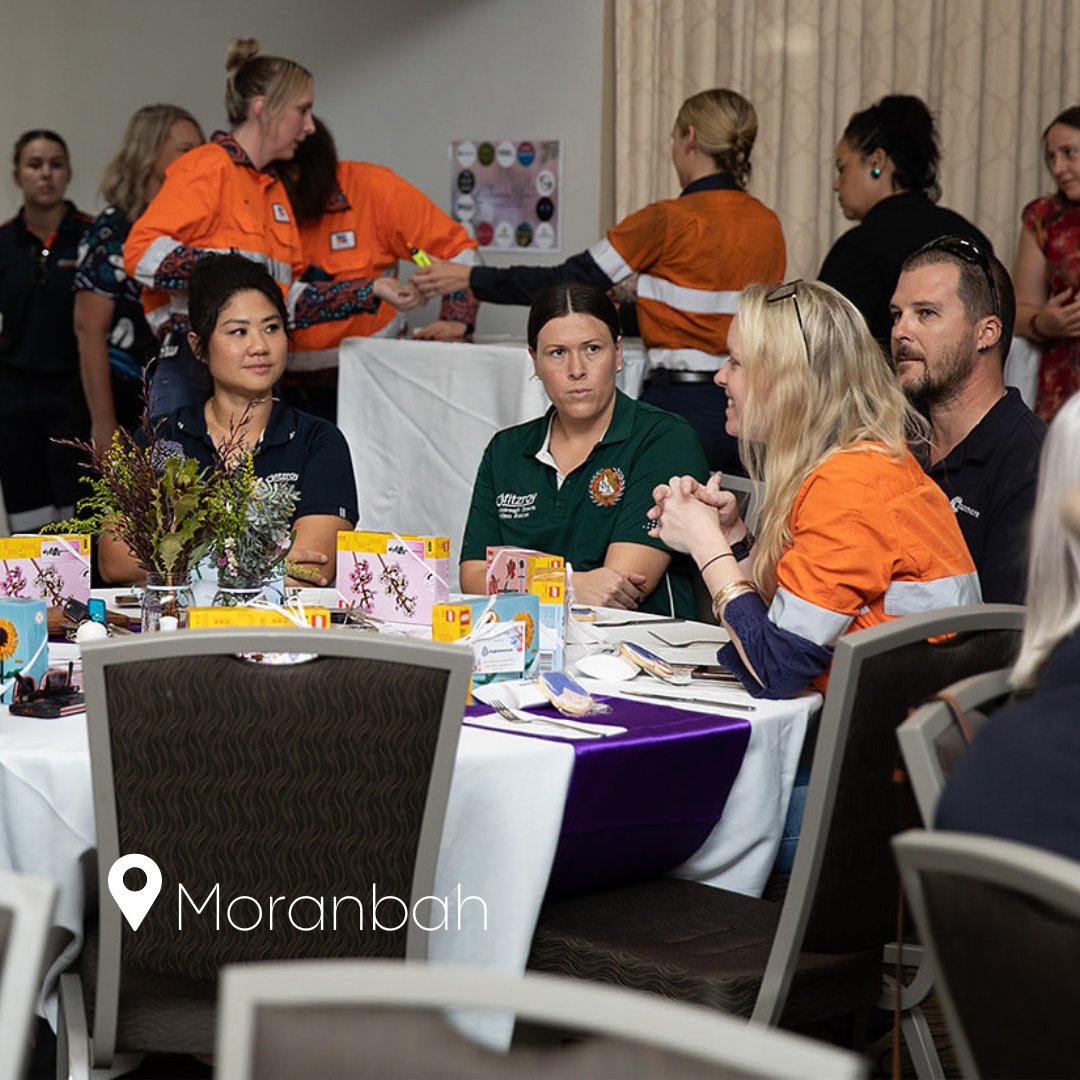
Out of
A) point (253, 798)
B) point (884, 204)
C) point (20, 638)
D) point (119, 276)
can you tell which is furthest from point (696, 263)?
point (253, 798)

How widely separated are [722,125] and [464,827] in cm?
284

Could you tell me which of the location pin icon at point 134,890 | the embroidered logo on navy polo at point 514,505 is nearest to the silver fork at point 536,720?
the location pin icon at point 134,890

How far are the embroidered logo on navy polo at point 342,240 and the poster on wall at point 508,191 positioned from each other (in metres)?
1.58

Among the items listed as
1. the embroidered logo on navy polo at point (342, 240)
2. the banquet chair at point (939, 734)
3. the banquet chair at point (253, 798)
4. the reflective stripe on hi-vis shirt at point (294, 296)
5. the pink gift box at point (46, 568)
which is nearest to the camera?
the banquet chair at point (939, 734)

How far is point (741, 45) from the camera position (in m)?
5.78

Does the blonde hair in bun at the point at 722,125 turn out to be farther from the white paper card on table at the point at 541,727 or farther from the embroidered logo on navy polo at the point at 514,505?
the white paper card on table at the point at 541,727

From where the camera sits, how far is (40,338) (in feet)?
18.3

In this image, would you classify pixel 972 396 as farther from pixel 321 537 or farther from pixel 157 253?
pixel 157 253

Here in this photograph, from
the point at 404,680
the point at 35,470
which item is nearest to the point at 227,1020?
the point at 404,680

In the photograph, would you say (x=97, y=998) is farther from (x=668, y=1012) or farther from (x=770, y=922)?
(x=668, y=1012)

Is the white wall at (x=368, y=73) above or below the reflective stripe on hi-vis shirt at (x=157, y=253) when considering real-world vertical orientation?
above

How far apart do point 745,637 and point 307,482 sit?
4.64ft

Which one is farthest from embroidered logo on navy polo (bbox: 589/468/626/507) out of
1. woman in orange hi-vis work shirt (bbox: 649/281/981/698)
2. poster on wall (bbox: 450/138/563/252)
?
poster on wall (bbox: 450/138/563/252)

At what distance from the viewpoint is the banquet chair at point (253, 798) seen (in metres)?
1.75
